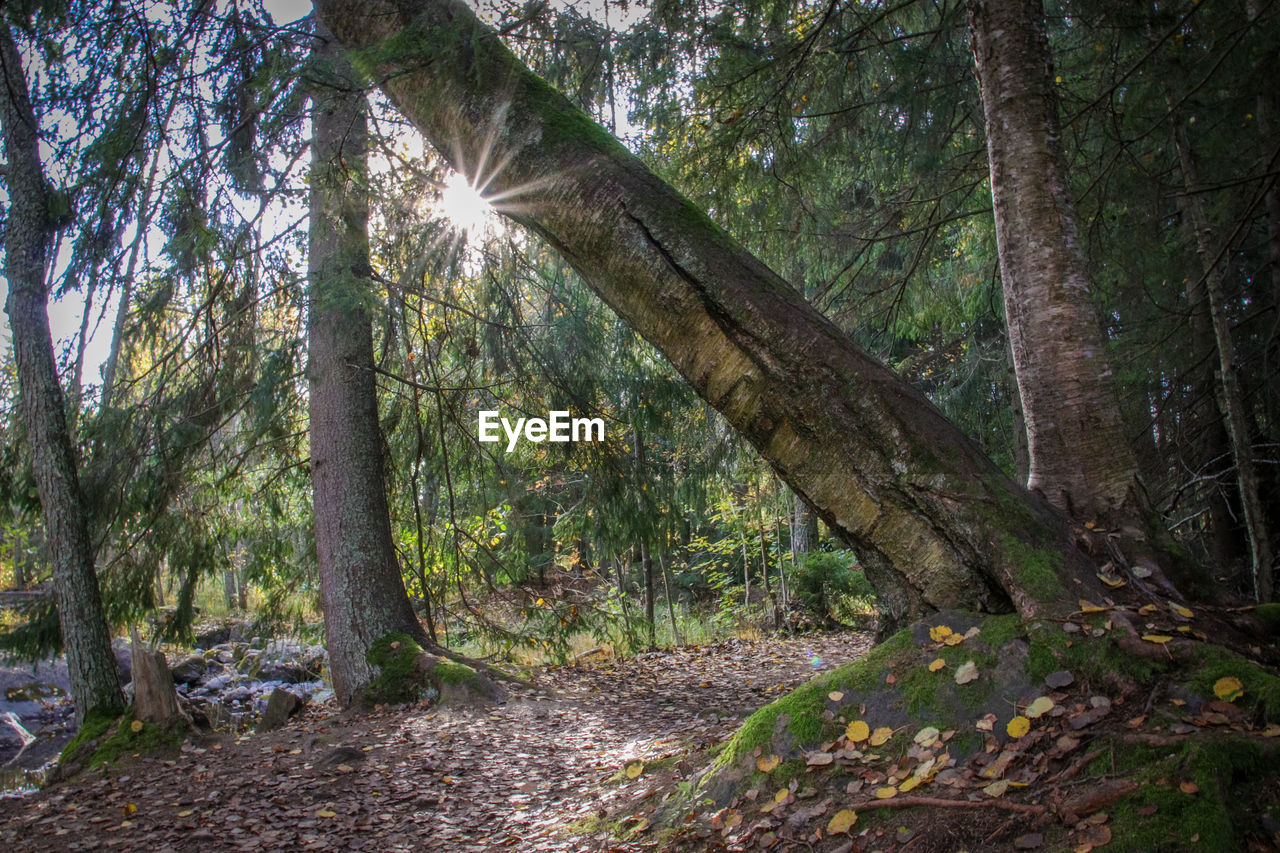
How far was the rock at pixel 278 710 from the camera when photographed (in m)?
6.35

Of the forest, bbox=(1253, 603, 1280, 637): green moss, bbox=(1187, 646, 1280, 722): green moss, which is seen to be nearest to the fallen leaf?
the forest

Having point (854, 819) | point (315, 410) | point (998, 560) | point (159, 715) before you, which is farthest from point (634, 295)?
point (159, 715)

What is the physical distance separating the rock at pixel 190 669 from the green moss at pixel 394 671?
5.22 meters

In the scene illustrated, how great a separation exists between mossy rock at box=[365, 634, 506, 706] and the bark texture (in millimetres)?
4523

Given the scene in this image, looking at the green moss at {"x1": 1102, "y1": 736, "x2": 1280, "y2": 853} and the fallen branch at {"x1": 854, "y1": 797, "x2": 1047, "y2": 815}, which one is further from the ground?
the green moss at {"x1": 1102, "y1": 736, "x2": 1280, "y2": 853}

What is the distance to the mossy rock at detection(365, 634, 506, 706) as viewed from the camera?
6008 mm

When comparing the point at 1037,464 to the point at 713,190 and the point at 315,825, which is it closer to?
the point at 713,190

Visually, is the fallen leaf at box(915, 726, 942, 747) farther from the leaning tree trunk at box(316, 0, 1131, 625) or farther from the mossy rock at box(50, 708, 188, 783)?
the mossy rock at box(50, 708, 188, 783)

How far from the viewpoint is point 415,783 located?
164 inches

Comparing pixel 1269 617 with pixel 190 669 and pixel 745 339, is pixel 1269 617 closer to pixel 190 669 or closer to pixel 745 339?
pixel 745 339

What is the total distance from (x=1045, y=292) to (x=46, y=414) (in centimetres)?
653

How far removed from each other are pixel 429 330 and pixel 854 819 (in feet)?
21.5

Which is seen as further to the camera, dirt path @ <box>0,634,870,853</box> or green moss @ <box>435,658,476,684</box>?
green moss @ <box>435,658,476,684</box>

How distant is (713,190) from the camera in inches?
212
